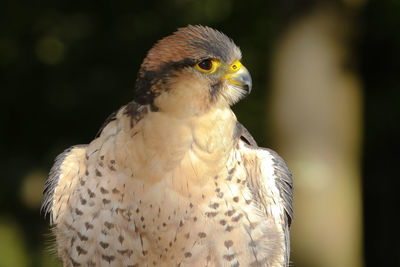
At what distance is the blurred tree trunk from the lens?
503 cm

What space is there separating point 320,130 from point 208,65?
9.13ft

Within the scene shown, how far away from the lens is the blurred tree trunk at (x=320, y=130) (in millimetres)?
5031

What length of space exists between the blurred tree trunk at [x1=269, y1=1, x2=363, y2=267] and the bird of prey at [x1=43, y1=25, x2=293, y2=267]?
2.39m

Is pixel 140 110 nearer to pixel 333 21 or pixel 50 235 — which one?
pixel 50 235

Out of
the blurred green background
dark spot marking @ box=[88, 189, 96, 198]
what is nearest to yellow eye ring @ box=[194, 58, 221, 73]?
dark spot marking @ box=[88, 189, 96, 198]

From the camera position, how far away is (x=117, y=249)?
2.66 meters

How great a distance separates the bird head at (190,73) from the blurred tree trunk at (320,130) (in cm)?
259

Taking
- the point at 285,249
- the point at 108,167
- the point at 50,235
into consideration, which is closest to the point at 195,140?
the point at 108,167

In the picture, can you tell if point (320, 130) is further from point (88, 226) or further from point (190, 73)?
point (88, 226)

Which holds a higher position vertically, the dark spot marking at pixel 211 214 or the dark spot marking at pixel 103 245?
the dark spot marking at pixel 211 214

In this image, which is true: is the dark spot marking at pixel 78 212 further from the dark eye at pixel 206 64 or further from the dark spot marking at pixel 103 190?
the dark eye at pixel 206 64

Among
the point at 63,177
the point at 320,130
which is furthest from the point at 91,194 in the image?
the point at 320,130

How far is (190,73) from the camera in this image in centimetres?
250

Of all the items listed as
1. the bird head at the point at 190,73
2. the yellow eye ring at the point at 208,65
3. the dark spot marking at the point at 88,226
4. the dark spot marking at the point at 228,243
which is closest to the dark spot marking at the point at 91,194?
the dark spot marking at the point at 88,226
